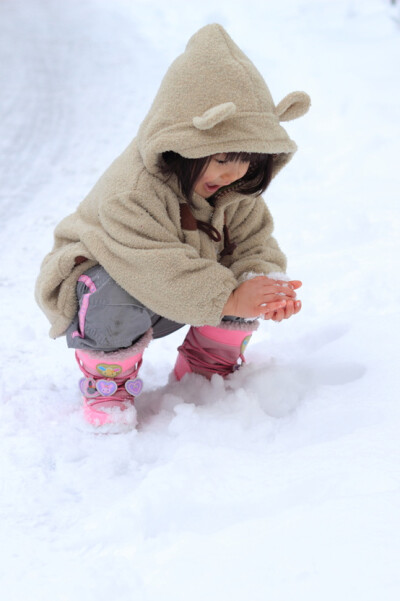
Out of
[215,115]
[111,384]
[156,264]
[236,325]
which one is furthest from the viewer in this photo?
[236,325]

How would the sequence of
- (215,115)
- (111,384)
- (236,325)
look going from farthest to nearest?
(236,325) < (111,384) < (215,115)

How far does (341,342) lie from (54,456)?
2.22ft

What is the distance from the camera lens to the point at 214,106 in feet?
3.81

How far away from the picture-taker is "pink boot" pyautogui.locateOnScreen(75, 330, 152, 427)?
1349 mm

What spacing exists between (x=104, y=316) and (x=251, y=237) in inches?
15.4

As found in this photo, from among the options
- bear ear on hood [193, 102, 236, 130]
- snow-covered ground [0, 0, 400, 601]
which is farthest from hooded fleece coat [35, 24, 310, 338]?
snow-covered ground [0, 0, 400, 601]

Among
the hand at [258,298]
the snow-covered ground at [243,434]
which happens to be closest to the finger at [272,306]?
the hand at [258,298]

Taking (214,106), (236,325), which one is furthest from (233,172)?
(236,325)

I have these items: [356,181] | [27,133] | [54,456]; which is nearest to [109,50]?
[27,133]

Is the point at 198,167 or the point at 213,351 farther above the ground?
the point at 198,167

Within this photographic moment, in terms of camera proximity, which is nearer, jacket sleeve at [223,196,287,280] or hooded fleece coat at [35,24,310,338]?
hooded fleece coat at [35,24,310,338]

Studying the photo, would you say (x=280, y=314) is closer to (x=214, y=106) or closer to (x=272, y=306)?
(x=272, y=306)

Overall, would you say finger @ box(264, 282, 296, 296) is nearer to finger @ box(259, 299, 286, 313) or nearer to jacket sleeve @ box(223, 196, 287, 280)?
finger @ box(259, 299, 286, 313)

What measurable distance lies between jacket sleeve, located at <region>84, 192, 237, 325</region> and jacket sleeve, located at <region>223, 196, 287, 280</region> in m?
0.20
